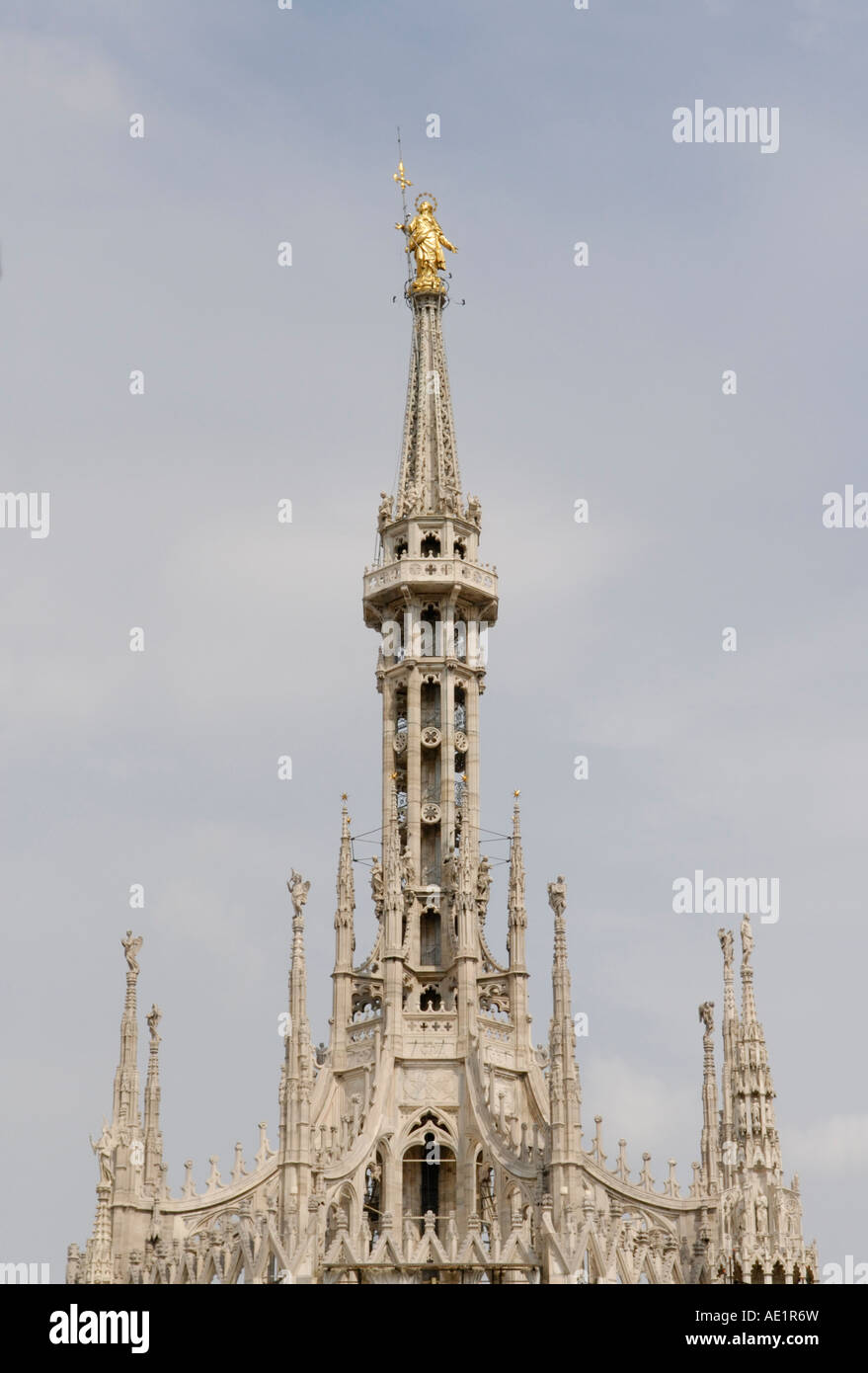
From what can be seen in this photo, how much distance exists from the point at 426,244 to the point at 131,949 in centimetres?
2779

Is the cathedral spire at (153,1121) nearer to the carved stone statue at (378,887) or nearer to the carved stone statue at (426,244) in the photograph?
the carved stone statue at (378,887)

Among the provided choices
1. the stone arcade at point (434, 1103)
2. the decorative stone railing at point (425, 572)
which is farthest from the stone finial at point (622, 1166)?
the decorative stone railing at point (425, 572)

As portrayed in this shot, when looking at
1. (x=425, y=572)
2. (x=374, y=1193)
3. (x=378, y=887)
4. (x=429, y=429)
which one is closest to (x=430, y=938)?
(x=378, y=887)

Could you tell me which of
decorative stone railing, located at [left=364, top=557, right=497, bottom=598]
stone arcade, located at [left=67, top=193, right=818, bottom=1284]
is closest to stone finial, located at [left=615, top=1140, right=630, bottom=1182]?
stone arcade, located at [left=67, top=193, right=818, bottom=1284]

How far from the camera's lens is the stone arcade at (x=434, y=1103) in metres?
77.6

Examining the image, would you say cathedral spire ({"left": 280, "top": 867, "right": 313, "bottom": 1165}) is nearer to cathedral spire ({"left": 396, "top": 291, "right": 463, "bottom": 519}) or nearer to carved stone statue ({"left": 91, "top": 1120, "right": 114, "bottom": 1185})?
carved stone statue ({"left": 91, "top": 1120, "right": 114, "bottom": 1185})

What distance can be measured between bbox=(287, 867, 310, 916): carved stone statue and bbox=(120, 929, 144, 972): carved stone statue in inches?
235

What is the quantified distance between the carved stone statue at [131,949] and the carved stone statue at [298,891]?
5.97 metres

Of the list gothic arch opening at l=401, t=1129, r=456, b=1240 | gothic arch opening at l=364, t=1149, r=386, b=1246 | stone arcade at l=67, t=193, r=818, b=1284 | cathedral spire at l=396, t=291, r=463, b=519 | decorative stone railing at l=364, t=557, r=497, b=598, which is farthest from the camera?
cathedral spire at l=396, t=291, r=463, b=519

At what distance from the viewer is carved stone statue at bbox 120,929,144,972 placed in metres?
83.5

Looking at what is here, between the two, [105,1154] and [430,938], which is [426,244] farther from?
[105,1154]
